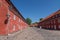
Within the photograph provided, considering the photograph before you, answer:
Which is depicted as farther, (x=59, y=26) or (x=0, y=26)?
(x=59, y=26)

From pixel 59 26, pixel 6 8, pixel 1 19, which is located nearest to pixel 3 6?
pixel 6 8

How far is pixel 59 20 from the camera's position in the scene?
46.5 meters

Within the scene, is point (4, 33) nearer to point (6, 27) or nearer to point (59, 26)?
point (6, 27)

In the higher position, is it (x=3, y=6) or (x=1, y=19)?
(x=3, y=6)

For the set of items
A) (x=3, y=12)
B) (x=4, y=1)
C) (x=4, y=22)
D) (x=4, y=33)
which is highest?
(x=4, y=1)

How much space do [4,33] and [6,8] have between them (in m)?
3.90

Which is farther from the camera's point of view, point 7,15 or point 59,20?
point 59,20

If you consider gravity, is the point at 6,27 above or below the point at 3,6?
below

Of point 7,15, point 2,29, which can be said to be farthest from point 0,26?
point 7,15

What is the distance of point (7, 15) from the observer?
18188 mm

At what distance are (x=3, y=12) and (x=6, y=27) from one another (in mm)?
2386

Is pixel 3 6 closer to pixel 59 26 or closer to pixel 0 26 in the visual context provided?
pixel 0 26

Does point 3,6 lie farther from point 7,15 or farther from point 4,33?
point 4,33

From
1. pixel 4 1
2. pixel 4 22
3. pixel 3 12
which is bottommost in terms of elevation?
pixel 4 22
